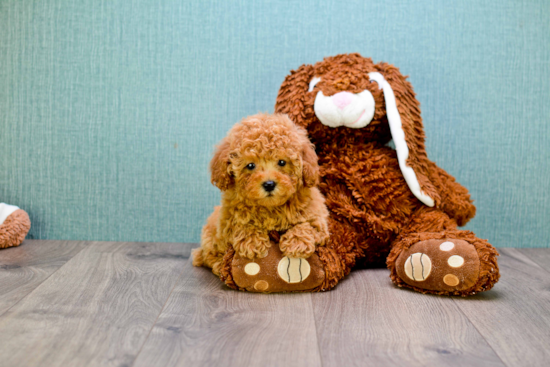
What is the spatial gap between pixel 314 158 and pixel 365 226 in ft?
0.89

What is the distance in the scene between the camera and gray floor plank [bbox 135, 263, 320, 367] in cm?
81

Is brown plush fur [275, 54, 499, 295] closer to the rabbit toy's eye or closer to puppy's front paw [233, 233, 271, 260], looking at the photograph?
the rabbit toy's eye

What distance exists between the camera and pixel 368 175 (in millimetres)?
1270

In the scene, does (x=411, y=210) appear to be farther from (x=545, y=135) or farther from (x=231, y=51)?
(x=231, y=51)

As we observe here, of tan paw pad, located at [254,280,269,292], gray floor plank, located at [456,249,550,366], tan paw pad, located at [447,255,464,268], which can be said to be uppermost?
tan paw pad, located at [447,255,464,268]

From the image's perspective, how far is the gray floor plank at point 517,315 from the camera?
85 cm

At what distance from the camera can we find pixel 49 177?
63.5 inches

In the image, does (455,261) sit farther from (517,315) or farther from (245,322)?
(245,322)

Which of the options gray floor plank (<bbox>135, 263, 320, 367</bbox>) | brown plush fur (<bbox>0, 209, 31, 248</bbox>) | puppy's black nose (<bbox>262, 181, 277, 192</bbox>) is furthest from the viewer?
brown plush fur (<bbox>0, 209, 31, 248</bbox>)

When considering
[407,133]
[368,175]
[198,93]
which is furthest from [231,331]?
[198,93]

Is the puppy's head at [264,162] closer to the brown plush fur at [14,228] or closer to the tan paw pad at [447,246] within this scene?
the tan paw pad at [447,246]

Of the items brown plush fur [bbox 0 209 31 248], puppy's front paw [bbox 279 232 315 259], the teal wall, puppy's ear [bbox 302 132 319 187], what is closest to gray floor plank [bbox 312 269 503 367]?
puppy's front paw [bbox 279 232 315 259]

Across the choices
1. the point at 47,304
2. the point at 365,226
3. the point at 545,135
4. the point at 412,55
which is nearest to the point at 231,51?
the point at 412,55

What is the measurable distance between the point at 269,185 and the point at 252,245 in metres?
0.15
